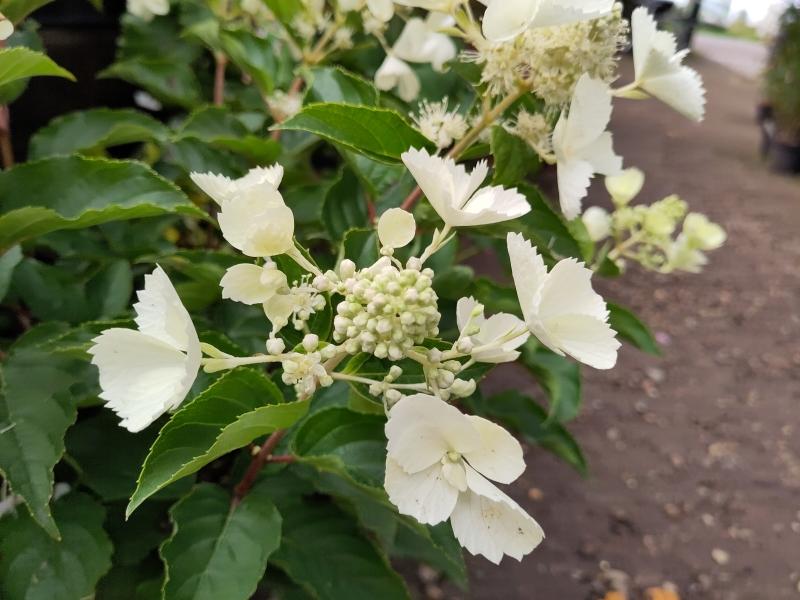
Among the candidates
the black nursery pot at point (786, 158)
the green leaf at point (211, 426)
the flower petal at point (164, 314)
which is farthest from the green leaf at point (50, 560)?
the black nursery pot at point (786, 158)

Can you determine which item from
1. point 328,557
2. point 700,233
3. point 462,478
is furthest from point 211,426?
point 700,233

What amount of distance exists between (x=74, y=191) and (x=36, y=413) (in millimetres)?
239

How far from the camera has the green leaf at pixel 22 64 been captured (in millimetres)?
579

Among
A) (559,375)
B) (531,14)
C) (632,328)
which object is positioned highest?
(531,14)

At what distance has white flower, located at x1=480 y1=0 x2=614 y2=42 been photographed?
1.63 feet

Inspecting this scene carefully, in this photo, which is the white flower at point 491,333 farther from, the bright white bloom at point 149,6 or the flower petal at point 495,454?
the bright white bloom at point 149,6

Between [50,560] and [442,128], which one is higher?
[442,128]

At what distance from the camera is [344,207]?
33.9 inches

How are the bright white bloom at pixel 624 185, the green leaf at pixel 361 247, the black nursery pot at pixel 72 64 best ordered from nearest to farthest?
the green leaf at pixel 361 247 < the bright white bloom at pixel 624 185 < the black nursery pot at pixel 72 64

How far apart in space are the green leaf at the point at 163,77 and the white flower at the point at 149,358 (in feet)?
2.56

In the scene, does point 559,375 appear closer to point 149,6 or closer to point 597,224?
point 597,224

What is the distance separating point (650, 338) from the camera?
3.22ft

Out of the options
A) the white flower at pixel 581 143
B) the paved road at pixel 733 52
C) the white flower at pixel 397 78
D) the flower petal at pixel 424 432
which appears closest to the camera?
the flower petal at pixel 424 432

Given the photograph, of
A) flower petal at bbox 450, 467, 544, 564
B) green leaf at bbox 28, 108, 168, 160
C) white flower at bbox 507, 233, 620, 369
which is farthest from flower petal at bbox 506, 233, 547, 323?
green leaf at bbox 28, 108, 168, 160
